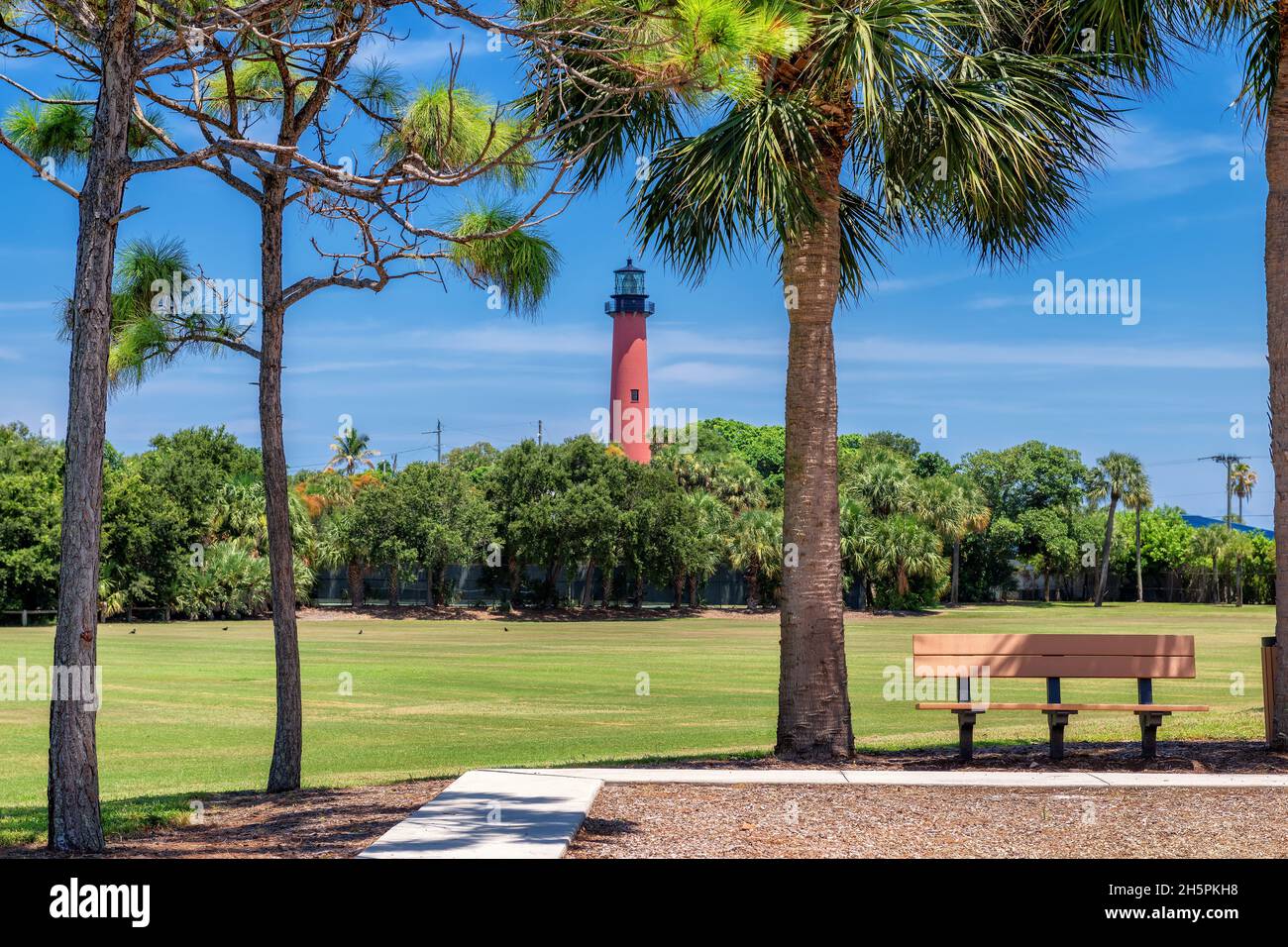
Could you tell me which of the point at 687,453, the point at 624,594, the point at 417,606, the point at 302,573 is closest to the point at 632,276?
the point at 687,453

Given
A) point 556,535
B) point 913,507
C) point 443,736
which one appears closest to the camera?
point 443,736

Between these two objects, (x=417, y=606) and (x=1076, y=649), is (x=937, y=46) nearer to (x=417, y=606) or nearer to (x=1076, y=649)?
(x=1076, y=649)

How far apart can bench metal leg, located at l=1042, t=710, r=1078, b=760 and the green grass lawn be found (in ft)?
9.83

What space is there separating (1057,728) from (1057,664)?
1.90 ft

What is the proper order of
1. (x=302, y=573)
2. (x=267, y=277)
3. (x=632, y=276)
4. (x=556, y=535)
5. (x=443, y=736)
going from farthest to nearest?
(x=632, y=276), (x=556, y=535), (x=302, y=573), (x=443, y=736), (x=267, y=277)

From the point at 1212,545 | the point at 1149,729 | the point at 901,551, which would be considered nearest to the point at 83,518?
the point at 1149,729

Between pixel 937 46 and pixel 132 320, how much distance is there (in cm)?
731

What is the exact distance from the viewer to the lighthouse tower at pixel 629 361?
85.3 meters

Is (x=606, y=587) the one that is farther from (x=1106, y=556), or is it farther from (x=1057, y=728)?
(x=1057, y=728)

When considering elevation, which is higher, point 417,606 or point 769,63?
point 769,63

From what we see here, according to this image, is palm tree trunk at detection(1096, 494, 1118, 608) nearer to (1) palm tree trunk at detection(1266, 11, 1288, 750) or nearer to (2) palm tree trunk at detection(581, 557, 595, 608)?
(2) palm tree trunk at detection(581, 557, 595, 608)

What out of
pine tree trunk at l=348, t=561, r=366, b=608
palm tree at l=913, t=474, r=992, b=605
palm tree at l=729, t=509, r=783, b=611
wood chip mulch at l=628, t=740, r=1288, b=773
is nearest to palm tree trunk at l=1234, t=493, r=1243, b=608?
palm tree at l=913, t=474, r=992, b=605

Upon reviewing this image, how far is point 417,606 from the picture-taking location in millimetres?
62500

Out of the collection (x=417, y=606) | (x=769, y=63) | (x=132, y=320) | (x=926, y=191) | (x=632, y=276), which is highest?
(x=632, y=276)
